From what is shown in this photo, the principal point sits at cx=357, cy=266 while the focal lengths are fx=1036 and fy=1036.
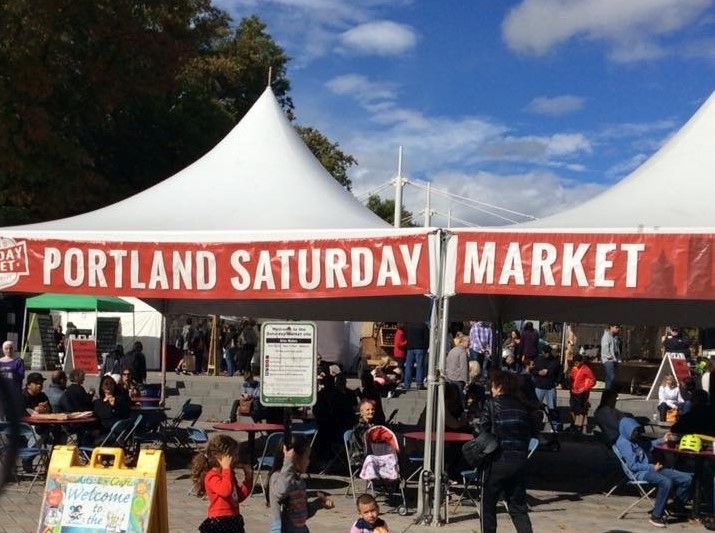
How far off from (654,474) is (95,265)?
5.72 meters

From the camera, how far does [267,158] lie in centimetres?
1285

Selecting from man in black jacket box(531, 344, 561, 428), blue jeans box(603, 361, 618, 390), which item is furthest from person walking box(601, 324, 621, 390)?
man in black jacket box(531, 344, 561, 428)

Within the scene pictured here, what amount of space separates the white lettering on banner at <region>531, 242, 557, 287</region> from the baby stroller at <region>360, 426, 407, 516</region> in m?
2.11

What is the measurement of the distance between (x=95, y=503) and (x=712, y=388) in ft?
23.9

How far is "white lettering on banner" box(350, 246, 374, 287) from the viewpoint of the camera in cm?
935

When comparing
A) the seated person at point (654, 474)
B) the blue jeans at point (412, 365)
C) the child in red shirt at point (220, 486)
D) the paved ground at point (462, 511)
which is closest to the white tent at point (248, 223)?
the paved ground at point (462, 511)

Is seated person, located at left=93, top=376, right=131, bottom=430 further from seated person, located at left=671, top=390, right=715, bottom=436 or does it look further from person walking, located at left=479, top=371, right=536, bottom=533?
seated person, located at left=671, top=390, right=715, bottom=436

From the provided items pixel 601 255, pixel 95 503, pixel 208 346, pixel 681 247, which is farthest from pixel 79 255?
pixel 208 346

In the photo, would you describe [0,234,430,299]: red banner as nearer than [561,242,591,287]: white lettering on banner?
No

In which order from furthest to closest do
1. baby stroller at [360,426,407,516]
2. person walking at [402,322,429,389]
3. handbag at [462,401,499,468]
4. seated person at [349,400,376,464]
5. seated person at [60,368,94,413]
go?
person walking at [402,322,429,389] < seated person at [60,368,94,413] < seated person at [349,400,376,464] < baby stroller at [360,426,407,516] < handbag at [462,401,499,468]

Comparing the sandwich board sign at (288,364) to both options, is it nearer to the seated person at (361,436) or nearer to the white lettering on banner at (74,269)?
the seated person at (361,436)

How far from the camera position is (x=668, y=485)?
31.7 ft

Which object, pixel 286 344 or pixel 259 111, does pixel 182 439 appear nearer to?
pixel 259 111

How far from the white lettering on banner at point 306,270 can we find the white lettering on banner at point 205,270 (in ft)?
2.87
